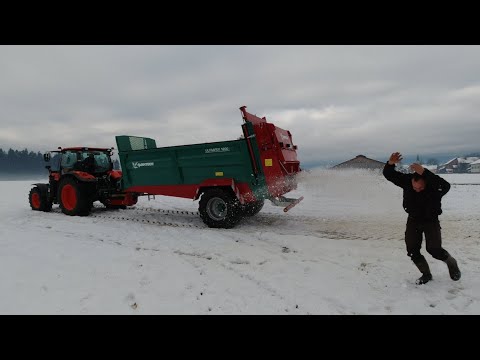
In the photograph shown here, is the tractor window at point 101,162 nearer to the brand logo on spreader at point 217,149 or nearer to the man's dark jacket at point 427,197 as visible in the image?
the brand logo on spreader at point 217,149

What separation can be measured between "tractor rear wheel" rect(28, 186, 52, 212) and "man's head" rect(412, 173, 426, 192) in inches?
458

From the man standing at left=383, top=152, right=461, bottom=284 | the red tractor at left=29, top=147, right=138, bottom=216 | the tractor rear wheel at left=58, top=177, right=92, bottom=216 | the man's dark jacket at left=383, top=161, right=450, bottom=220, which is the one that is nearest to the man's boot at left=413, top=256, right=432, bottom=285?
the man standing at left=383, top=152, right=461, bottom=284

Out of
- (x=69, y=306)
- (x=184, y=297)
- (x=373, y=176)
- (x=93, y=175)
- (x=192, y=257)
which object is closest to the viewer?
(x=69, y=306)

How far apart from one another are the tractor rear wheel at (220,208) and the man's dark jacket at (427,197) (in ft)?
14.3

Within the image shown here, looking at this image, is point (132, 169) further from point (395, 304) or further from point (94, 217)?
point (395, 304)

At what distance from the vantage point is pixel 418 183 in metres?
4.40

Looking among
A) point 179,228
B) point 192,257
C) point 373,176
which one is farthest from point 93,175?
point 373,176

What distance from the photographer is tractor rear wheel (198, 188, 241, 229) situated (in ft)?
26.7

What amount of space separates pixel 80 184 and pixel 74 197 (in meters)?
0.49

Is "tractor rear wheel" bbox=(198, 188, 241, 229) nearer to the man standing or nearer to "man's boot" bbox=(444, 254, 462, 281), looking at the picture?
the man standing

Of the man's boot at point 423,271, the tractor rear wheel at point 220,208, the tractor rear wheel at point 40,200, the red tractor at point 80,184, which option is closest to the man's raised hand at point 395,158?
the man's boot at point 423,271

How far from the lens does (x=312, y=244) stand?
661 centimetres

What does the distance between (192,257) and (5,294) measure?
2.78m

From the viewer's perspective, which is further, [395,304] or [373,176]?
[373,176]
